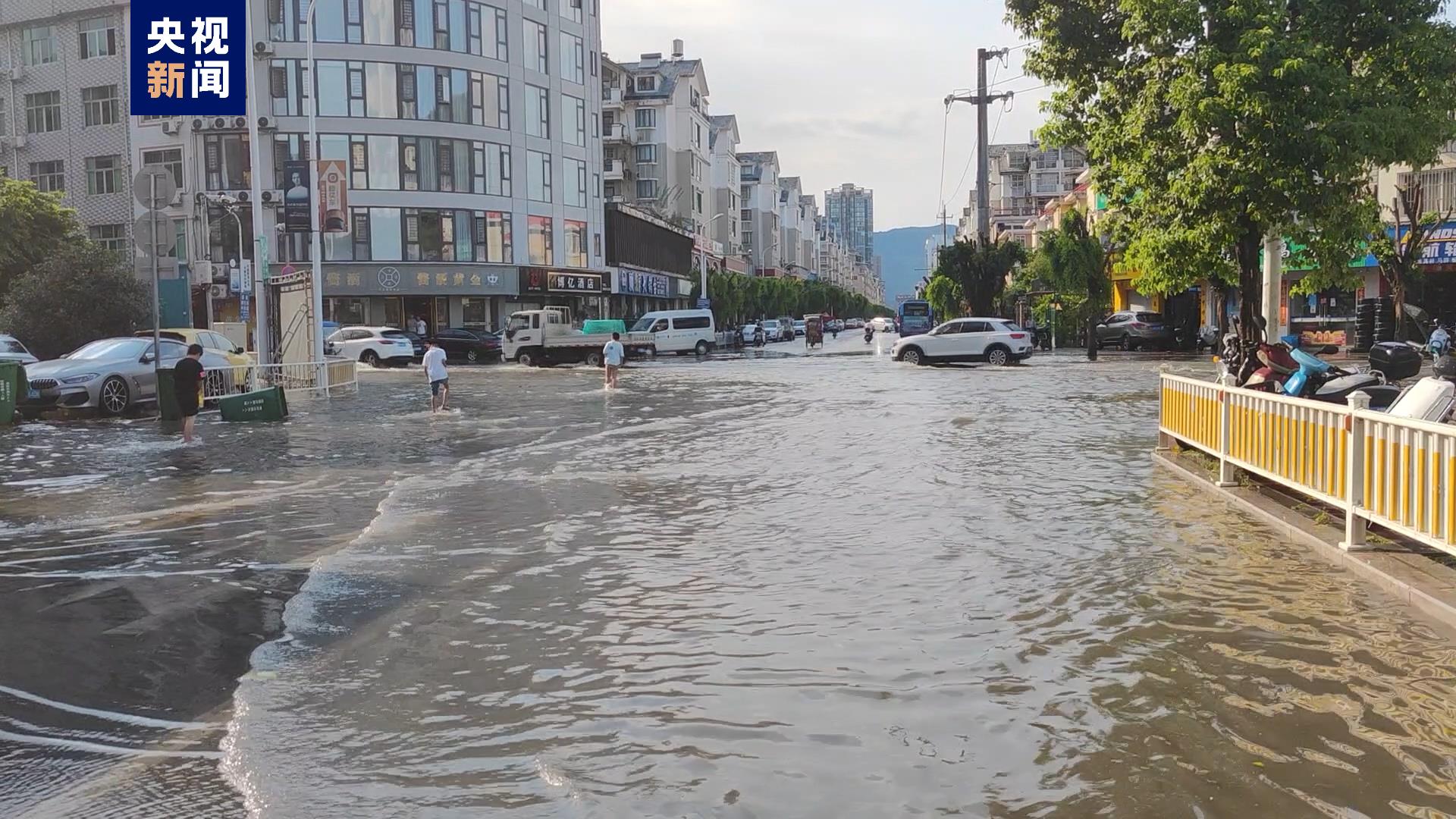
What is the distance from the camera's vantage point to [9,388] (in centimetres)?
2112

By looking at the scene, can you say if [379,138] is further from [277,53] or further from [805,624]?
[805,624]

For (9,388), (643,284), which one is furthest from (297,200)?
(643,284)

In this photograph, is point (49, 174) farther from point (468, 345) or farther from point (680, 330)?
point (680, 330)

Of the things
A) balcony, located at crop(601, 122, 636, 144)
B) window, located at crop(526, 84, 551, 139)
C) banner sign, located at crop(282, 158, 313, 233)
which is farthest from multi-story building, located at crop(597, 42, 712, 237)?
banner sign, located at crop(282, 158, 313, 233)

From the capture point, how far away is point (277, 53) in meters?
58.1

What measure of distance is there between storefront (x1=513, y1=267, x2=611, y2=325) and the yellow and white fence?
5403 cm

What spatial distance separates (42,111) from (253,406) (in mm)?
48572

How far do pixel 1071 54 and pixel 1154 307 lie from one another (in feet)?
159

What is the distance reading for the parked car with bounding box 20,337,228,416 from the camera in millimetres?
22656

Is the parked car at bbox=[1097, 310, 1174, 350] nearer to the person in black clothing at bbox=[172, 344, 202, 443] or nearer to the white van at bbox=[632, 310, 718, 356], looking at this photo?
the white van at bbox=[632, 310, 718, 356]

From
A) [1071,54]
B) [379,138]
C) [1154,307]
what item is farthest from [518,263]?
[1071,54]

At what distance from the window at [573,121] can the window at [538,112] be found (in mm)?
1178

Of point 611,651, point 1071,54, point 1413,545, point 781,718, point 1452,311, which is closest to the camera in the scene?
point 781,718

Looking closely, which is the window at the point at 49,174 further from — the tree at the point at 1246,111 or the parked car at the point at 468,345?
the tree at the point at 1246,111
